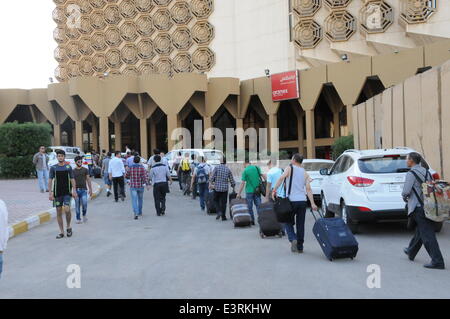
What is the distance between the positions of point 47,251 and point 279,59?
131ft

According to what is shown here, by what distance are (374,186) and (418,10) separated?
106 feet

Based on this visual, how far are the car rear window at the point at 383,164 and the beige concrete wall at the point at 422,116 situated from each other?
4.43 meters

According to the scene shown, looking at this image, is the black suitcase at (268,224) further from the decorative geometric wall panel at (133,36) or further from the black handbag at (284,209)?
the decorative geometric wall panel at (133,36)

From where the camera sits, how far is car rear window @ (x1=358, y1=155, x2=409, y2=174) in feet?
A: 30.8

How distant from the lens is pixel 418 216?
6992 millimetres

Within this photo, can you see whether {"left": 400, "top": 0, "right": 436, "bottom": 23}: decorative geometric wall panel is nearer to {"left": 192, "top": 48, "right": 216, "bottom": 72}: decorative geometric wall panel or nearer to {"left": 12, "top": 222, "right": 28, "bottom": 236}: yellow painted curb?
{"left": 192, "top": 48, "right": 216, "bottom": 72}: decorative geometric wall panel

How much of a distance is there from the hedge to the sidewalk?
691cm

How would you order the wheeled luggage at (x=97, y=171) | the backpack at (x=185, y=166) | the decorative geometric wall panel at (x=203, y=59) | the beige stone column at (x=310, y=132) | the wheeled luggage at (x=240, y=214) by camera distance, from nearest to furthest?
1. the wheeled luggage at (x=240, y=214)
2. the backpack at (x=185, y=166)
3. the wheeled luggage at (x=97, y=171)
4. the beige stone column at (x=310, y=132)
5. the decorative geometric wall panel at (x=203, y=59)

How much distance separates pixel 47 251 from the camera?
351 inches

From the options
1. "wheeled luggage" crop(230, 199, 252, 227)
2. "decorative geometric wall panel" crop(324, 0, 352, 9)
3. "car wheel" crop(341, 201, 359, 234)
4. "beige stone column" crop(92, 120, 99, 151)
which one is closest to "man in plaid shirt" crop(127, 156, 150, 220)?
"wheeled luggage" crop(230, 199, 252, 227)

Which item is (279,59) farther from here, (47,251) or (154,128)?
(47,251)

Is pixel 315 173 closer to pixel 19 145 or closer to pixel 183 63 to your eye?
pixel 19 145

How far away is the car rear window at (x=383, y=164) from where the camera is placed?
939 cm

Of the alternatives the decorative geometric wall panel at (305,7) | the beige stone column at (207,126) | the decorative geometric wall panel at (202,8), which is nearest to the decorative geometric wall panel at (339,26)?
the decorative geometric wall panel at (305,7)
